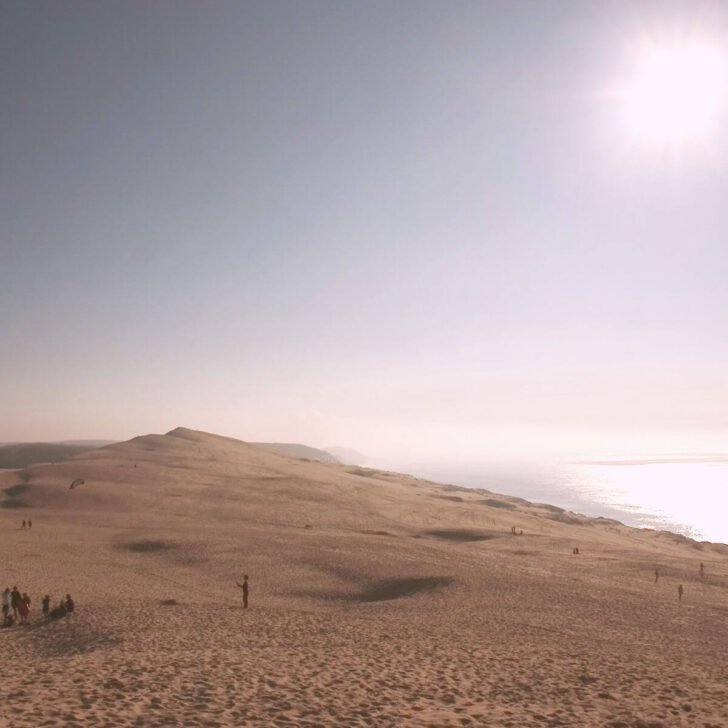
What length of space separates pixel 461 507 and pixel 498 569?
30.7 metres

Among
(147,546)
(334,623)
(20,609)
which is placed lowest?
(147,546)

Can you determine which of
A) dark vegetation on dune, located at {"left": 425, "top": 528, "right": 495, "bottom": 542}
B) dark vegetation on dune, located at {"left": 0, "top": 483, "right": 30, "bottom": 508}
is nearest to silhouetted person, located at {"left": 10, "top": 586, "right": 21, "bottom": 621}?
dark vegetation on dune, located at {"left": 425, "top": 528, "right": 495, "bottom": 542}

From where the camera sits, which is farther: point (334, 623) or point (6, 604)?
point (334, 623)

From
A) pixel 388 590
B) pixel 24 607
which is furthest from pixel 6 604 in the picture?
pixel 388 590

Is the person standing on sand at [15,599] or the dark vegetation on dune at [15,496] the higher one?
the person standing on sand at [15,599]

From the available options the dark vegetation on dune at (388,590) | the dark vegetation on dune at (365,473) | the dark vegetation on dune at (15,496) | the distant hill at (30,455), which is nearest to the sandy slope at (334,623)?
the dark vegetation on dune at (388,590)

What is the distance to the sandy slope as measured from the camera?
11.3 m

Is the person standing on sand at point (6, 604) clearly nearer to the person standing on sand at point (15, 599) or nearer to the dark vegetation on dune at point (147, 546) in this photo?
the person standing on sand at point (15, 599)

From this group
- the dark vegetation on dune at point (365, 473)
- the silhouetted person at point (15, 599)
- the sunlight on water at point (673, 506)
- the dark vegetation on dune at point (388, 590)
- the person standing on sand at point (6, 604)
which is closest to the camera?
the person standing on sand at point (6, 604)

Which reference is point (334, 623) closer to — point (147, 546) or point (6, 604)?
point (6, 604)

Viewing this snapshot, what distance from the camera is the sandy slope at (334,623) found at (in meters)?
11.3

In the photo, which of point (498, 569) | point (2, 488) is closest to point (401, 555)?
point (498, 569)

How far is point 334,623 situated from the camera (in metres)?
19.5

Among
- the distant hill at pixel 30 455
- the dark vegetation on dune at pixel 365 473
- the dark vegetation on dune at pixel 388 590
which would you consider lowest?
the distant hill at pixel 30 455
